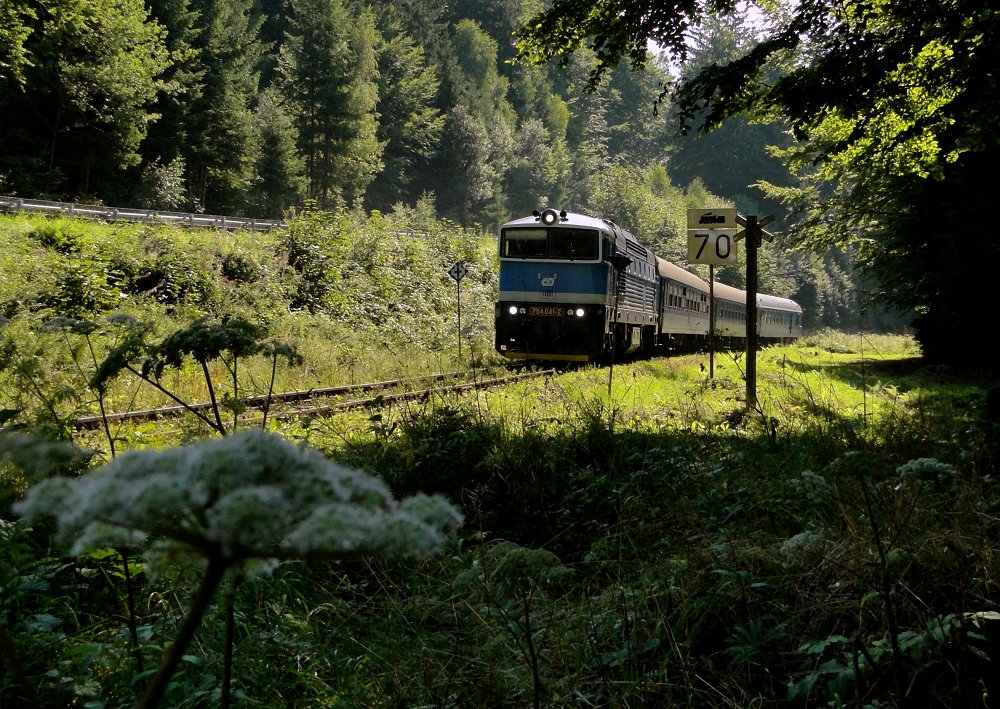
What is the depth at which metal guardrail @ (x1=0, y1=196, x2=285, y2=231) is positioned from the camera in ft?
67.6

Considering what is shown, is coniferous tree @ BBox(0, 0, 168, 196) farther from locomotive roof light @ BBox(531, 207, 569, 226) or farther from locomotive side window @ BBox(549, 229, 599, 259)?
locomotive side window @ BBox(549, 229, 599, 259)

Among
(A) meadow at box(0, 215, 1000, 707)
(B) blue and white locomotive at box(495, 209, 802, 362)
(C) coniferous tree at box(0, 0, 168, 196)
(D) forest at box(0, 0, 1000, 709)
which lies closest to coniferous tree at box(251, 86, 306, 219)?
(C) coniferous tree at box(0, 0, 168, 196)

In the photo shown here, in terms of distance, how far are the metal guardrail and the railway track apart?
13.8 metres

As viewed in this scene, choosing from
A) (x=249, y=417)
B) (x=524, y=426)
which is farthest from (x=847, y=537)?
(x=249, y=417)

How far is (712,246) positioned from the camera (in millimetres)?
11078

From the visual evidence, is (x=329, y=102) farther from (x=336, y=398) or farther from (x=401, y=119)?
(x=336, y=398)

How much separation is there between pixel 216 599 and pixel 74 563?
30.1 inches

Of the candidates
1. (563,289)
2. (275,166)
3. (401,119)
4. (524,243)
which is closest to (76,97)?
(275,166)

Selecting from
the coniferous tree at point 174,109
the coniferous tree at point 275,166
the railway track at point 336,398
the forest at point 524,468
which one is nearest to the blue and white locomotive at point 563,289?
the forest at point 524,468

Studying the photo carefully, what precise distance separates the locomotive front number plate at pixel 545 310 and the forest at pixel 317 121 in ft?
15.2

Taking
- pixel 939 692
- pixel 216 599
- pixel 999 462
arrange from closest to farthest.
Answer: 1. pixel 939 692
2. pixel 216 599
3. pixel 999 462

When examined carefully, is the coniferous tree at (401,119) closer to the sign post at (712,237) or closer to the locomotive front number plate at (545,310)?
→ the locomotive front number plate at (545,310)

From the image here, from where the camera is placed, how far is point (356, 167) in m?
45.4

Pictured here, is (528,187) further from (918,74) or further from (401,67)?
(918,74)
